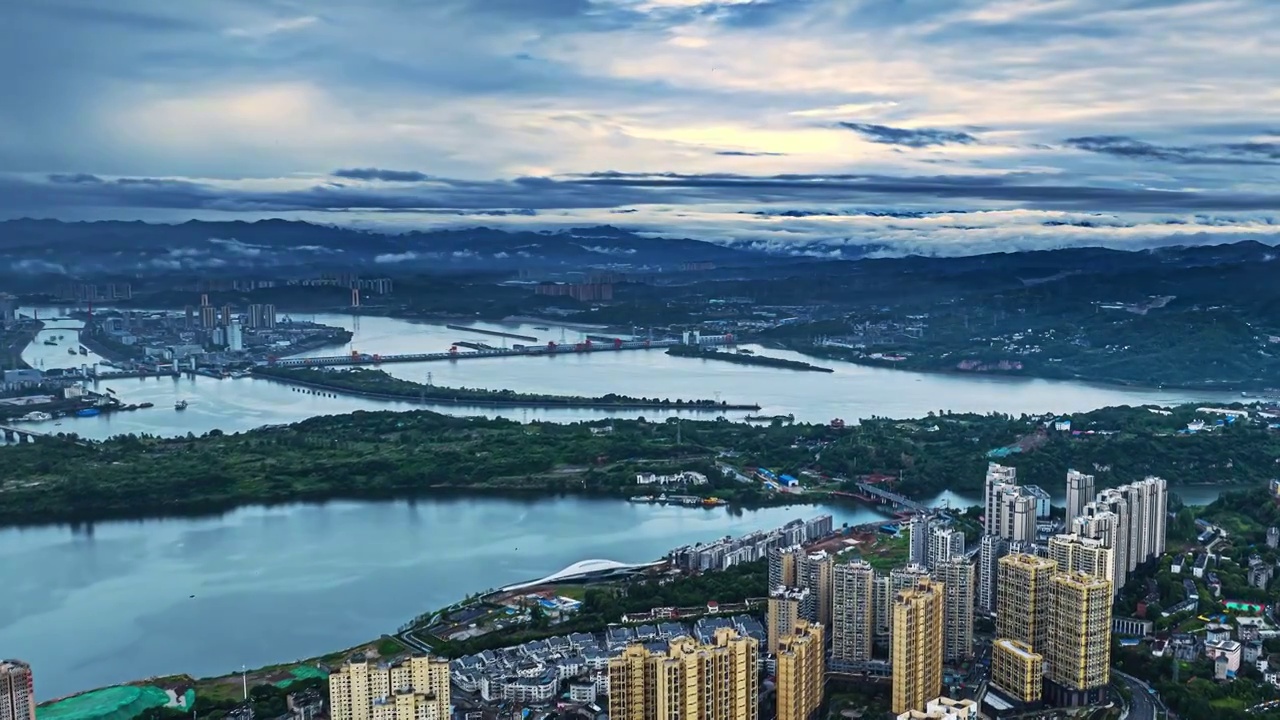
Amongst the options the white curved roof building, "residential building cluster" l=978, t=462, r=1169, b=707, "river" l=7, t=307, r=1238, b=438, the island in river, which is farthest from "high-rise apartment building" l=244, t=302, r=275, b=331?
"residential building cluster" l=978, t=462, r=1169, b=707

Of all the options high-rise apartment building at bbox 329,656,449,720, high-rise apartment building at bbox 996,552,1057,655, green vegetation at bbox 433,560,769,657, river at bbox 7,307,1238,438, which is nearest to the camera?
high-rise apartment building at bbox 329,656,449,720

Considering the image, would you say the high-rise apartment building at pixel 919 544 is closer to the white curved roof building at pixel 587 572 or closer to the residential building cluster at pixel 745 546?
the residential building cluster at pixel 745 546

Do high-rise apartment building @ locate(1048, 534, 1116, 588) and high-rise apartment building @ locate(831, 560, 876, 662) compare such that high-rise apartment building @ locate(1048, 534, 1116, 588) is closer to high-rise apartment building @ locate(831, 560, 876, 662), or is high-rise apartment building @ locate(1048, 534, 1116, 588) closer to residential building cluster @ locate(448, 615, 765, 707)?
high-rise apartment building @ locate(831, 560, 876, 662)

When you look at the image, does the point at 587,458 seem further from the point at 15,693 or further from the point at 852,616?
the point at 15,693

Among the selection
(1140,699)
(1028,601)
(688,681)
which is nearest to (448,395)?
(1028,601)

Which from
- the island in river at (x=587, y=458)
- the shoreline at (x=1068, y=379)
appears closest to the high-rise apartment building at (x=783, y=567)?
the island in river at (x=587, y=458)

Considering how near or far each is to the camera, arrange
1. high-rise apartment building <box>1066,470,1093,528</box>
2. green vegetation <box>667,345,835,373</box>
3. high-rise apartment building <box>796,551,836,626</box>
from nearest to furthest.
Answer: high-rise apartment building <box>796,551,836,626</box> < high-rise apartment building <box>1066,470,1093,528</box> < green vegetation <box>667,345,835,373</box>

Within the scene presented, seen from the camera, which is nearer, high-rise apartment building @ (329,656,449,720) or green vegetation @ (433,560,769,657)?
high-rise apartment building @ (329,656,449,720)
